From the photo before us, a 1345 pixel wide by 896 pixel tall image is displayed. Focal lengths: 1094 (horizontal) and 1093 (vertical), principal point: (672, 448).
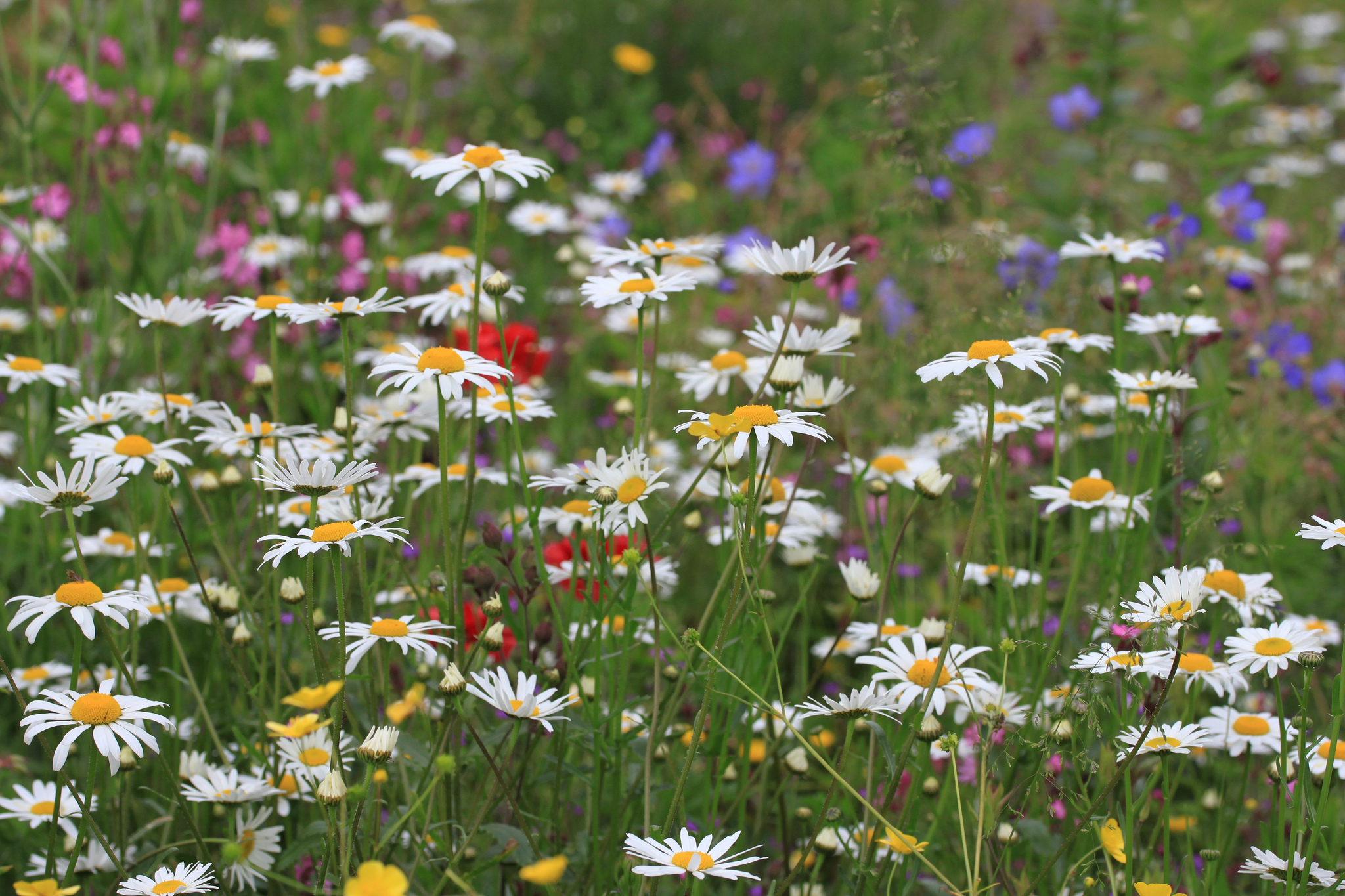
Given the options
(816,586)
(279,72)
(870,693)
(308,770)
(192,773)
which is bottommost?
(816,586)

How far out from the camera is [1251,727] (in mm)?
1537

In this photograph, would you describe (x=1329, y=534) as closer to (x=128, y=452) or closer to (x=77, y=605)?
(x=77, y=605)

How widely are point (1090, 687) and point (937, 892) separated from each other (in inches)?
14.8

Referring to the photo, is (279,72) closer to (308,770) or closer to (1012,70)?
(308,770)

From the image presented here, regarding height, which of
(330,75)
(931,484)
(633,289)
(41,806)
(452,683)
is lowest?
(41,806)

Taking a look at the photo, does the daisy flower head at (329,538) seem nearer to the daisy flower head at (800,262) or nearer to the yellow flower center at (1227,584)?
the daisy flower head at (800,262)

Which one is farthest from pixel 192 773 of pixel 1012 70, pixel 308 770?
pixel 1012 70

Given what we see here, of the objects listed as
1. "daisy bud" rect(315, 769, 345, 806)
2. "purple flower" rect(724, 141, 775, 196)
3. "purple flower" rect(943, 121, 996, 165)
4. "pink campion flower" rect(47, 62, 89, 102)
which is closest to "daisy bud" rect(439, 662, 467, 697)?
"daisy bud" rect(315, 769, 345, 806)

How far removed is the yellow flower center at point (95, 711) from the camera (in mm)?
1236

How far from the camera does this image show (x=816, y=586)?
2.66 metres

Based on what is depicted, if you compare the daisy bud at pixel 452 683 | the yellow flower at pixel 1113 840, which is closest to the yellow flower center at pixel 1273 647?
the yellow flower at pixel 1113 840

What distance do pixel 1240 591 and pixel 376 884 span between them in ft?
4.26

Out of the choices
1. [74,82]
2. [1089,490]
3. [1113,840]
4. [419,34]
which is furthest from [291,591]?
[74,82]

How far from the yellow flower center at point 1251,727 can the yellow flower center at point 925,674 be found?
45cm
